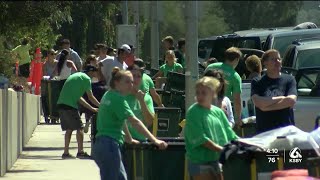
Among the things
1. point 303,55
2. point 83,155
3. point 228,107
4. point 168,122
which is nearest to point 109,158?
point 228,107

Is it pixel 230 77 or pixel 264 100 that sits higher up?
pixel 230 77

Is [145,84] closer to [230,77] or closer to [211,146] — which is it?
[230,77]

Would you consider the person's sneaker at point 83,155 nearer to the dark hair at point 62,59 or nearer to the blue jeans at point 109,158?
the dark hair at point 62,59

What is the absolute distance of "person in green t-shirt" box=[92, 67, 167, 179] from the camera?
11500 millimetres

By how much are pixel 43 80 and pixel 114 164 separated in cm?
1374

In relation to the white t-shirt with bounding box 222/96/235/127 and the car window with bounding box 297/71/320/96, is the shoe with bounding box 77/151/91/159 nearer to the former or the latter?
the car window with bounding box 297/71/320/96

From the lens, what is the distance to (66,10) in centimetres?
1942

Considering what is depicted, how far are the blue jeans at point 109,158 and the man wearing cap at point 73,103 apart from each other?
6.63 meters

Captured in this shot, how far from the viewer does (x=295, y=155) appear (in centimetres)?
1089

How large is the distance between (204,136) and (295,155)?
104 cm

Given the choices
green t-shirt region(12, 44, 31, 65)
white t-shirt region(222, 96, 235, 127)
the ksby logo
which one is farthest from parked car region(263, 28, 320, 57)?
the ksby logo

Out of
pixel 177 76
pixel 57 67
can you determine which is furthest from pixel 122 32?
pixel 177 76

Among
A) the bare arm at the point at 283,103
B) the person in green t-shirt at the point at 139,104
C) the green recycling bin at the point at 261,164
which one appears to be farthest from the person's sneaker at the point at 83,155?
the green recycling bin at the point at 261,164

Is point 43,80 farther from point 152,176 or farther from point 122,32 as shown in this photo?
point 152,176
